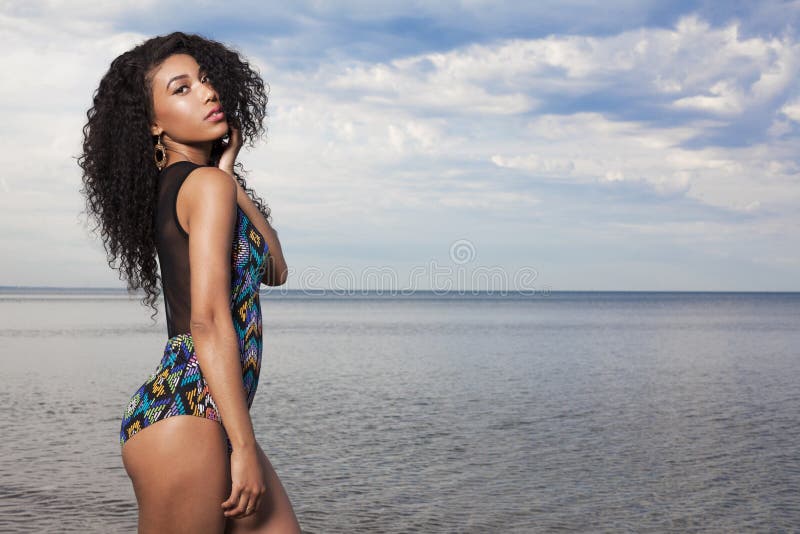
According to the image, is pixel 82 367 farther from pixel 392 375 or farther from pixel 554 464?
pixel 554 464

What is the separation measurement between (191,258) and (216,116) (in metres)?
0.54

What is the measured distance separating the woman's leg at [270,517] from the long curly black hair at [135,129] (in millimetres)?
828

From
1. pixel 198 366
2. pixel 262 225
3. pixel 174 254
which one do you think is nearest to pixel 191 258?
pixel 174 254

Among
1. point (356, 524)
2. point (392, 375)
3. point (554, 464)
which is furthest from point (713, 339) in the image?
point (356, 524)

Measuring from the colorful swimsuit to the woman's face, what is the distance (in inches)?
5.4

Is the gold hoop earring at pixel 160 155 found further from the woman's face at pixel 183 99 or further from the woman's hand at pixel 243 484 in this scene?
A: the woman's hand at pixel 243 484

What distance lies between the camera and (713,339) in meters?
37.9

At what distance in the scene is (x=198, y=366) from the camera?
216 cm

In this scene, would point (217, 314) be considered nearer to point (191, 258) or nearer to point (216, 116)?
point (191, 258)

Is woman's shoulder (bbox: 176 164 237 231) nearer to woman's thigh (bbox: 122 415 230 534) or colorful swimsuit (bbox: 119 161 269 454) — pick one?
colorful swimsuit (bbox: 119 161 269 454)

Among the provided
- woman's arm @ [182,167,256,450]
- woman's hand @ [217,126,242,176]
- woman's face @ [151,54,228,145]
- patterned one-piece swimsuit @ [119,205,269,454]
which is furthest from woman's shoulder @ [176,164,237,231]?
woman's hand @ [217,126,242,176]

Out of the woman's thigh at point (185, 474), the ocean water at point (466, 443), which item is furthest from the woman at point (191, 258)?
the ocean water at point (466, 443)

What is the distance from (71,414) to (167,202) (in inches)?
528

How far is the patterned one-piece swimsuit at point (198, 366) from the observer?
6.92ft
